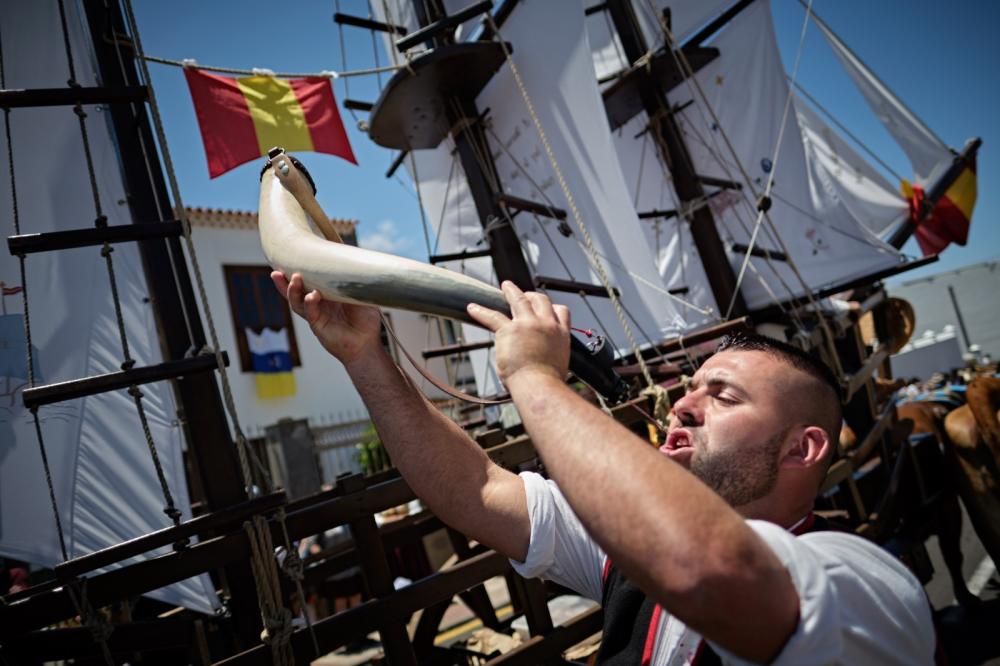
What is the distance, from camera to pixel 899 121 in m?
11.6

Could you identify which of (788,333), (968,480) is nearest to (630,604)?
(968,480)

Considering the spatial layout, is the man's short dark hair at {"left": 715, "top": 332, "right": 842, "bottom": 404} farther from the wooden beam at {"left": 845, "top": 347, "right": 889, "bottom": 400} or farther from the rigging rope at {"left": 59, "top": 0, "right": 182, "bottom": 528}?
the wooden beam at {"left": 845, "top": 347, "right": 889, "bottom": 400}

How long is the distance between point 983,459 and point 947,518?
2.56ft

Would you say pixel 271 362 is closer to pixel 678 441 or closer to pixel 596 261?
pixel 596 261

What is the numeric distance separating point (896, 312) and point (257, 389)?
14.9 metres

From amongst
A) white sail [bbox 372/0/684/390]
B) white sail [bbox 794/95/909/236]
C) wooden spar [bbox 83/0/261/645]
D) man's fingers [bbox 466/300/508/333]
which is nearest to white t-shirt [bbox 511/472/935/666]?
man's fingers [bbox 466/300/508/333]

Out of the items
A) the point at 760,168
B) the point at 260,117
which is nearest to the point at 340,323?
the point at 260,117

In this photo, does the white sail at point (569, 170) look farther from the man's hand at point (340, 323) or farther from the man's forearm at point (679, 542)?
the man's forearm at point (679, 542)

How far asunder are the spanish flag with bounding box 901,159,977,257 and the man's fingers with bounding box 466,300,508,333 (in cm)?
1360

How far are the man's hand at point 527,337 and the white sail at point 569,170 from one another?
18.6 ft

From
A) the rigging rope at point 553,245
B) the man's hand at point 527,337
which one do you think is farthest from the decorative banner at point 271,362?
the man's hand at point 527,337

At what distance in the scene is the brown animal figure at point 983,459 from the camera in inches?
199

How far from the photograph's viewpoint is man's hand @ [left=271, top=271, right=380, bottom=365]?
1.44 meters

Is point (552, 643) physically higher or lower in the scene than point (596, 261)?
lower
